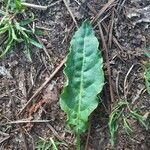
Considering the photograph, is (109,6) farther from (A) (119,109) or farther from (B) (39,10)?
(A) (119,109)

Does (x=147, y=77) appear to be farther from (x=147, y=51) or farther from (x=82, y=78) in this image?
(x=82, y=78)

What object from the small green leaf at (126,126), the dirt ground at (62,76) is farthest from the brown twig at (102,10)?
the small green leaf at (126,126)

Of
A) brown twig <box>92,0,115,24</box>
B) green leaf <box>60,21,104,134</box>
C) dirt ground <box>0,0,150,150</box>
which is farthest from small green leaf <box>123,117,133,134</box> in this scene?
brown twig <box>92,0,115,24</box>

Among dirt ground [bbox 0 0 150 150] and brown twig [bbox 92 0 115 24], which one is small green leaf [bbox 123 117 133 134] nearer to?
dirt ground [bbox 0 0 150 150]

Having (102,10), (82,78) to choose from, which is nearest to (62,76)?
(82,78)

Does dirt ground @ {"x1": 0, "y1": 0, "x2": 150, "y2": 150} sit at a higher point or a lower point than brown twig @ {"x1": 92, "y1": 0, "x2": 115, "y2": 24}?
lower

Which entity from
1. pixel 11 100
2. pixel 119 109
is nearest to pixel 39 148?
pixel 11 100
